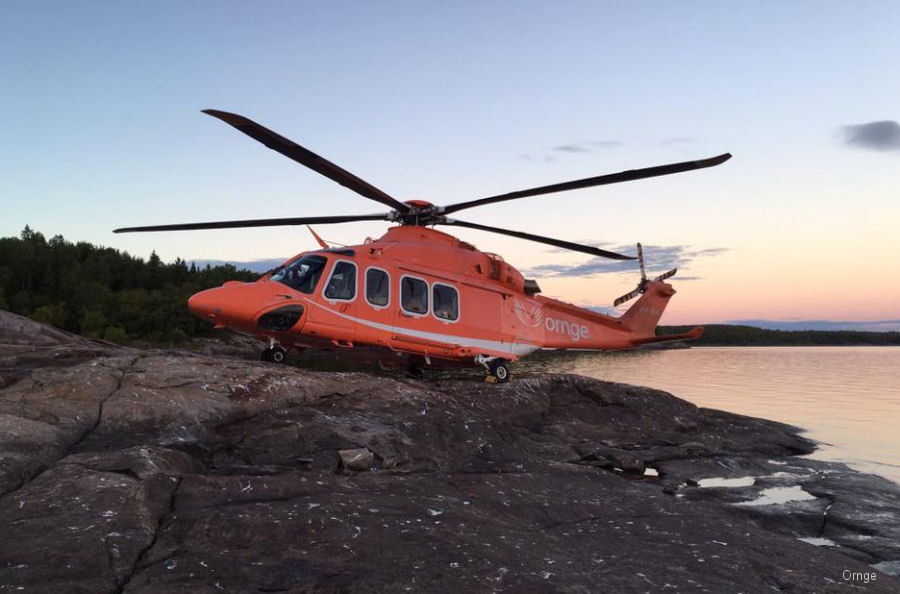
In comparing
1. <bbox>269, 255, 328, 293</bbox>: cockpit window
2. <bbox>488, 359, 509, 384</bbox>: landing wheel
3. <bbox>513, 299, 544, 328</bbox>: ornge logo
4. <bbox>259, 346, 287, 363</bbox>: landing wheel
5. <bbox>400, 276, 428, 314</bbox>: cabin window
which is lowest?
<bbox>488, 359, 509, 384</bbox>: landing wheel

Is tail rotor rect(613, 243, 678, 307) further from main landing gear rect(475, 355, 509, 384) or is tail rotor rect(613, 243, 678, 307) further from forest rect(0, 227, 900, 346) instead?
forest rect(0, 227, 900, 346)

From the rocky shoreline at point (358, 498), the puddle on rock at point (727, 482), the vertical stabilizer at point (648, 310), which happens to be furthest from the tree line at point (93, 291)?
the puddle on rock at point (727, 482)

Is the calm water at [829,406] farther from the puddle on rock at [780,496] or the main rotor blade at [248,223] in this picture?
the main rotor blade at [248,223]

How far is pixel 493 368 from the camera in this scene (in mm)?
14164

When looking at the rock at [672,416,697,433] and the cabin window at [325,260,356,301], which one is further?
the rock at [672,416,697,433]

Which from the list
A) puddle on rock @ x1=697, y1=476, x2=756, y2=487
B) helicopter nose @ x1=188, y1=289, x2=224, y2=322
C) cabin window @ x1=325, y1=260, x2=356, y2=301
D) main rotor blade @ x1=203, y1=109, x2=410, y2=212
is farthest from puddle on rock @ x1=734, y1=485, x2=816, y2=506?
helicopter nose @ x1=188, y1=289, x2=224, y2=322

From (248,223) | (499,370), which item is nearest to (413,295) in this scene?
(499,370)

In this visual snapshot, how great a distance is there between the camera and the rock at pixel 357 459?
21.0 ft

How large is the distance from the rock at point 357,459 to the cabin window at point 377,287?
6004 millimetres

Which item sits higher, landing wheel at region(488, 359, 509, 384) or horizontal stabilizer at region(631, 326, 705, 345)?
horizontal stabilizer at region(631, 326, 705, 345)

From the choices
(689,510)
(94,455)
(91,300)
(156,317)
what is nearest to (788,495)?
(689,510)

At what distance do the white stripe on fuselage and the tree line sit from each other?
26428mm

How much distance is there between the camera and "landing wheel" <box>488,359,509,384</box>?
14.0 m

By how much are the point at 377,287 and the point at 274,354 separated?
261 centimetres
